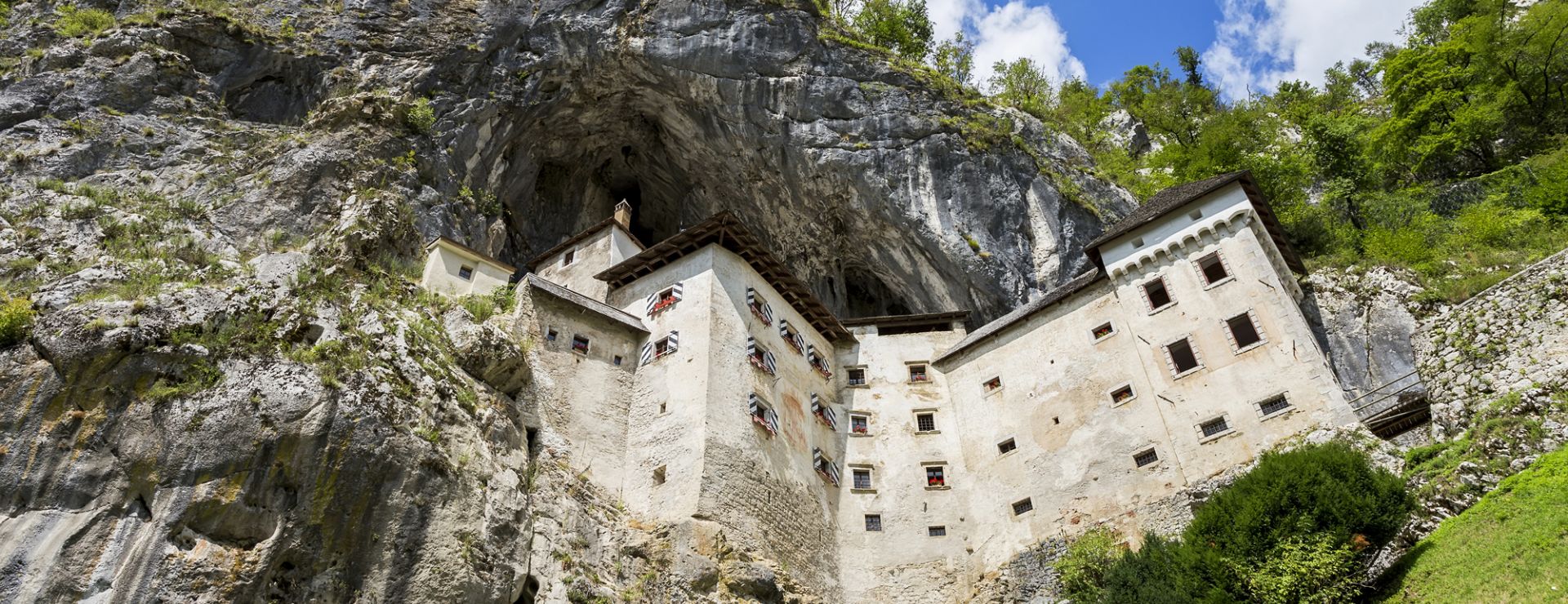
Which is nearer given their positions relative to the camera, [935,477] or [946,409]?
[935,477]

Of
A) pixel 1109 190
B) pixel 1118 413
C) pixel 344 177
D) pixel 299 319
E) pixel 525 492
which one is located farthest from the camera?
pixel 1109 190

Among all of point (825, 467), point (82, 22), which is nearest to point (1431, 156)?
point (825, 467)

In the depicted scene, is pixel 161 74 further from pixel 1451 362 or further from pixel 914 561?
pixel 1451 362

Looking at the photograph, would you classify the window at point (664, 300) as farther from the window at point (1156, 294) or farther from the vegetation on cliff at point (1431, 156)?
the vegetation on cliff at point (1431, 156)

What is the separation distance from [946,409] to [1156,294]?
8019mm

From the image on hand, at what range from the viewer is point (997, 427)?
30.2 meters

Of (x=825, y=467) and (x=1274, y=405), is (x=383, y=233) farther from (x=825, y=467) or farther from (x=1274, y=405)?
(x=1274, y=405)

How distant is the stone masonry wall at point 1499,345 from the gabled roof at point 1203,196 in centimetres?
648

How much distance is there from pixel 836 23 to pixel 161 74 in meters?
28.1

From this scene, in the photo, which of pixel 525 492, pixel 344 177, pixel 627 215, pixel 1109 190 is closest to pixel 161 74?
pixel 344 177

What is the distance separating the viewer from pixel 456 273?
34125 millimetres

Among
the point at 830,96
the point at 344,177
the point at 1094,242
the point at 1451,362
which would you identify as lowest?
the point at 1451,362

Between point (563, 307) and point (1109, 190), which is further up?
point (1109, 190)

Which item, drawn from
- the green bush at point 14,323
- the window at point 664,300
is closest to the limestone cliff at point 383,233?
the green bush at point 14,323
